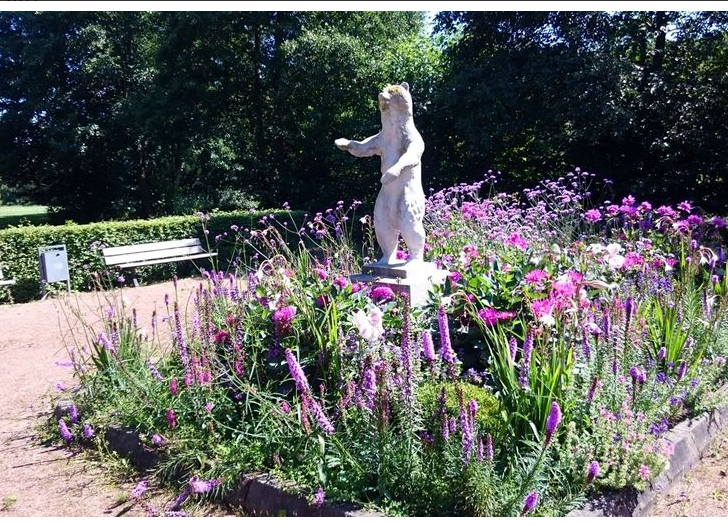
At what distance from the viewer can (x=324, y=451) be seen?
285 centimetres

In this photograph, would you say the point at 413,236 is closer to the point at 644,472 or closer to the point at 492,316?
the point at 492,316

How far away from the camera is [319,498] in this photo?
8.74 feet

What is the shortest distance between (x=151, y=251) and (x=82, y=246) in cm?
120

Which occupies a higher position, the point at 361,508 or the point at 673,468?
the point at 361,508

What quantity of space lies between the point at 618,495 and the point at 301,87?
14992mm

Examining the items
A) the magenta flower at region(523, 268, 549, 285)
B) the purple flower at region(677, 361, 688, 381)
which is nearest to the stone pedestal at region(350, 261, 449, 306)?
the magenta flower at region(523, 268, 549, 285)

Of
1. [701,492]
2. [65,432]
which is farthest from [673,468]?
[65,432]

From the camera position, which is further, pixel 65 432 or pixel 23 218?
pixel 23 218

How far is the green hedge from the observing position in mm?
9711

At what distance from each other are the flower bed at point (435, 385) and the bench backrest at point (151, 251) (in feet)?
20.6

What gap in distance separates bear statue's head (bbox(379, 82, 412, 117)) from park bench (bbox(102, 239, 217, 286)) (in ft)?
20.6

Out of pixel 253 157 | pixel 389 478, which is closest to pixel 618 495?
pixel 389 478

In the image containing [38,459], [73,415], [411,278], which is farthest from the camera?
[411,278]

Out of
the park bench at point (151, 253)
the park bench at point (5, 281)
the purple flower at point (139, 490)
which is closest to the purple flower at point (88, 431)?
the purple flower at point (139, 490)
